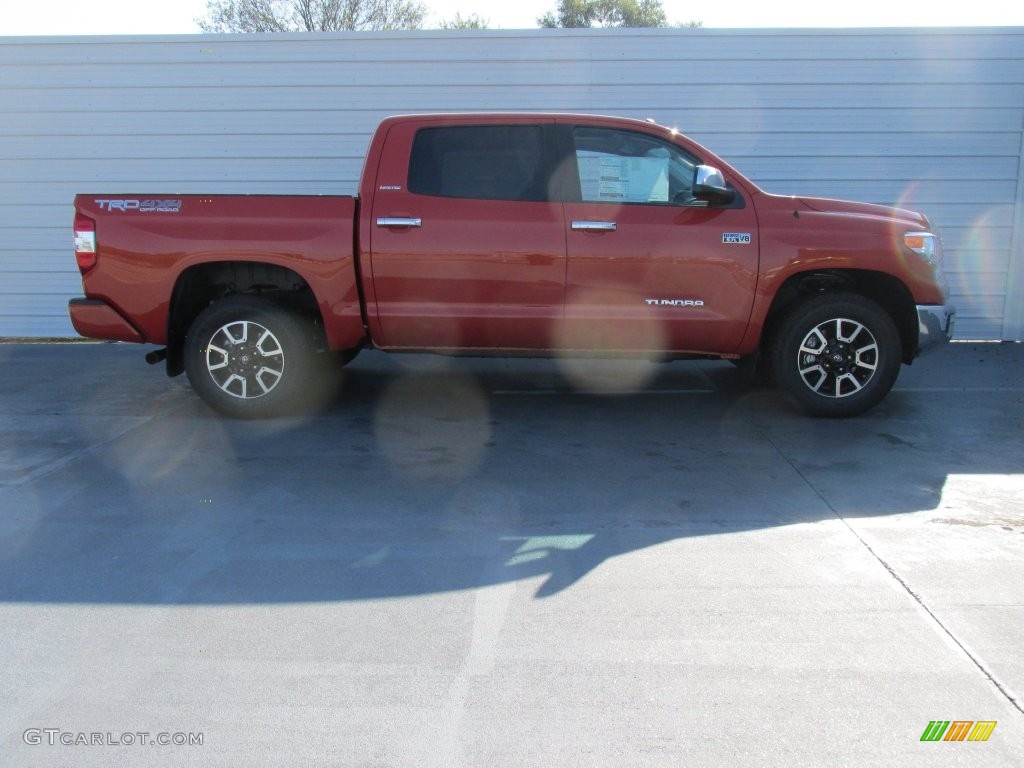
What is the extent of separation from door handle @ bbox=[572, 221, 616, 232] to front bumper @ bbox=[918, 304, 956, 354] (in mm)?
2204

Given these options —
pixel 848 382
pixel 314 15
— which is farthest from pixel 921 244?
pixel 314 15

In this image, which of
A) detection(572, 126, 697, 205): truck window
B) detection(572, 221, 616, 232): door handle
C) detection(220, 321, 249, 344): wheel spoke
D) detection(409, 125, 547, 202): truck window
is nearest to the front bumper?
detection(572, 126, 697, 205): truck window

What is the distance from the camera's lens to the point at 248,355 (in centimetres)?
648

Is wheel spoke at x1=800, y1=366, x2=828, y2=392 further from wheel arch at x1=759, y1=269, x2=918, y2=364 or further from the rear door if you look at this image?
the rear door

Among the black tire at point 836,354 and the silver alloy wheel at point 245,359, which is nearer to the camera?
the black tire at point 836,354

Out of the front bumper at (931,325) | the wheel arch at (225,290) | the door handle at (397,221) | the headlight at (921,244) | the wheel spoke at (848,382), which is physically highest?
the door handle at (397,221)

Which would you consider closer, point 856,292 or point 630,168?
point 630,168

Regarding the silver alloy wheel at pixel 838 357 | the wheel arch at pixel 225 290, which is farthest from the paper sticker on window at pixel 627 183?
the wheel arch at pixel 225 290

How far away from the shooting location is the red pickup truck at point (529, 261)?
245 inches

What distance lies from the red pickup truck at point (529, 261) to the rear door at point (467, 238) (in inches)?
0.4

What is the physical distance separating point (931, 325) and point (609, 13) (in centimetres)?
3157

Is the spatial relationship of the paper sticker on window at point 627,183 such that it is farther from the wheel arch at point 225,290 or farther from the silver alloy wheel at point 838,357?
the wheel arch at point 225,290

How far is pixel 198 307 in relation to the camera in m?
6.79

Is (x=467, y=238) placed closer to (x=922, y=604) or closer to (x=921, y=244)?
(x=921, y=244)
